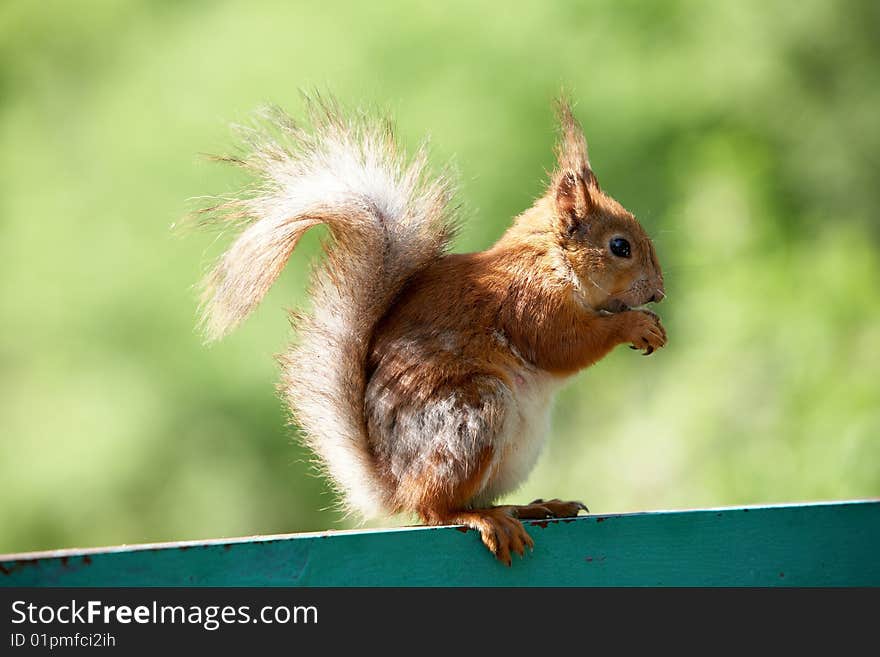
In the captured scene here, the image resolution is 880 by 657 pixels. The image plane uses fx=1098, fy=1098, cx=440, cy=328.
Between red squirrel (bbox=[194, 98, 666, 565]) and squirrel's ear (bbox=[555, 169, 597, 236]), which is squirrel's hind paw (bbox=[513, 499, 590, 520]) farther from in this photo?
squirrel's ear (bbox=[555, 169, 597, 236])

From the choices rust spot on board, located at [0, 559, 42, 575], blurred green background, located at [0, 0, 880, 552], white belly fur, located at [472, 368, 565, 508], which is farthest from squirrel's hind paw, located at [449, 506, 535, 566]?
blurred green background, located at [0, 0, 880, 552]

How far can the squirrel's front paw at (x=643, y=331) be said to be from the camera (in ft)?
5.82

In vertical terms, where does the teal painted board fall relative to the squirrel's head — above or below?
below

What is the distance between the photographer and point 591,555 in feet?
4.64

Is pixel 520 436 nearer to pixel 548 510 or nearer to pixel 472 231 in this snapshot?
pixel 548 510

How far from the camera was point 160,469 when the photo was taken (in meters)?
3.57

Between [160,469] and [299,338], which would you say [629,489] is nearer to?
[160,469]

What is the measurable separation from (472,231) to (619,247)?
1426mm

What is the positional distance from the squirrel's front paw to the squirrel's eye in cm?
13

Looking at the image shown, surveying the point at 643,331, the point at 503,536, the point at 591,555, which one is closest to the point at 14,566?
the point at 503,536

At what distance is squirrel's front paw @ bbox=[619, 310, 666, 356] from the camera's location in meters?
1.77

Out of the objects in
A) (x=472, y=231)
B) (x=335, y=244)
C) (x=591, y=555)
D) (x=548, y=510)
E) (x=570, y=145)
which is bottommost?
(x=591, y=555)

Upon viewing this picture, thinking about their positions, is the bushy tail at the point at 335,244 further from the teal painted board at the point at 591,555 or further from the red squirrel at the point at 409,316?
the teal painted board at the point at 591,555

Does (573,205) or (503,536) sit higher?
(573,205)
